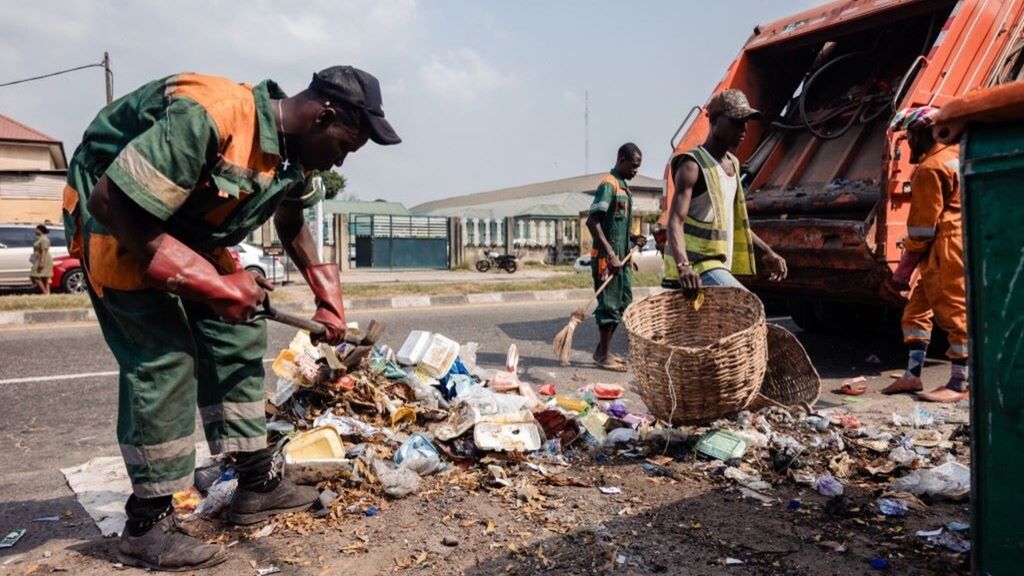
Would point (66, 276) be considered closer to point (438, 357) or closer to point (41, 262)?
point (41, 262)

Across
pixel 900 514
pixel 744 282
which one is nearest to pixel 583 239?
pixel 744 282

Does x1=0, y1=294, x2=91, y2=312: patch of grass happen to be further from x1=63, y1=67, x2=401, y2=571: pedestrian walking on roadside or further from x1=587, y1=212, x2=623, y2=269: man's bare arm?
x1=63, y1=67, x2=401, y2=571: pedestrian walking on roadside

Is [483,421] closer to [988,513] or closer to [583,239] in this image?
[988,513]

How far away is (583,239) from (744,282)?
59.1 feet

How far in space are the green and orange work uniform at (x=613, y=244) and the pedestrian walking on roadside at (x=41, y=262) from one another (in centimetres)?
972

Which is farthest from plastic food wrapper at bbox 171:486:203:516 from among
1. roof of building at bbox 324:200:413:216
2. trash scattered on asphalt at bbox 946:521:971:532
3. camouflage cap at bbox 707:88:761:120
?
roof of building at bbox 324:200:413:216

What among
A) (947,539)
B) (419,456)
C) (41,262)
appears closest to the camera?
(947,539)

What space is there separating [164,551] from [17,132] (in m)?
29.0

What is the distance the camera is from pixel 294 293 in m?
11.5

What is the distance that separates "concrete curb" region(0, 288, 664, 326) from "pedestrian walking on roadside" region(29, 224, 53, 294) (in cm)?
319

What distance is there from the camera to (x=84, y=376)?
16.6 feet

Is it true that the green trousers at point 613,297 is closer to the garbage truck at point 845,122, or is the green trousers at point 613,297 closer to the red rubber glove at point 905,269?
the garbage truck at point 845,122

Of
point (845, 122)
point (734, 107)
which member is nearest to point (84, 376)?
point (734, 107)

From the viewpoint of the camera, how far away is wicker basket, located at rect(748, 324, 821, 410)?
3.64 m
